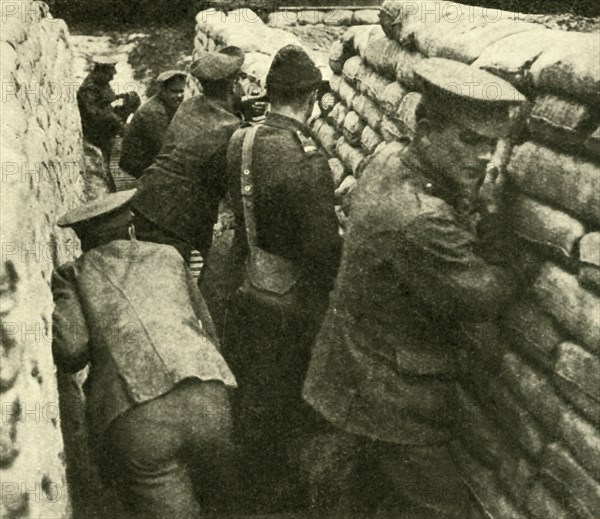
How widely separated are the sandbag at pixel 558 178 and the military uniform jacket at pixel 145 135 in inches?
143

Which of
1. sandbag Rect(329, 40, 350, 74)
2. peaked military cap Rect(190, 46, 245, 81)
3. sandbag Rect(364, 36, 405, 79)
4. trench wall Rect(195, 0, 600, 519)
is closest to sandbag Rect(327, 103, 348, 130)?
sandbag Rect(329, 40, 350, 74)

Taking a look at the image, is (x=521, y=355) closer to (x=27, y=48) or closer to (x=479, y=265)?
(x=479, y=265)

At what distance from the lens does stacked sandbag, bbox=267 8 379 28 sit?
43.7 feet

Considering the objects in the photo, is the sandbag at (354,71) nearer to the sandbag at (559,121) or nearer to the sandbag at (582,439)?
the sandbag at (559,121)

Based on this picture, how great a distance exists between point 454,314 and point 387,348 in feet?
1.30

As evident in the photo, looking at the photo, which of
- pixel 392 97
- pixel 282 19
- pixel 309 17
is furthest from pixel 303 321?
pixel 309 17

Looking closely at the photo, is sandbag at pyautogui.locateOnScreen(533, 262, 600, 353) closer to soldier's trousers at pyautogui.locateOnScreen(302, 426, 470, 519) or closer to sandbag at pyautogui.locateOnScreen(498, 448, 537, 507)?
sandbag at pyautogui.locateOnScreen(498, 448, 537, 507)

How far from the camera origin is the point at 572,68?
2559 millimetres

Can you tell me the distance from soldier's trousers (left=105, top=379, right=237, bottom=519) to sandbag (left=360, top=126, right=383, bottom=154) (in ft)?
6.86

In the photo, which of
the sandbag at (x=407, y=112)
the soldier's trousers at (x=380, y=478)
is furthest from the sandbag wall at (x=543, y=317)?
the sandbag at (x=407, y=112)

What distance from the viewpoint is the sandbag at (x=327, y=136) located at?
18.2 feet

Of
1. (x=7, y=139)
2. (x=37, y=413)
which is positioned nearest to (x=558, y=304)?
(x=37, y=413)

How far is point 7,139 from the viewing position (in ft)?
9.32

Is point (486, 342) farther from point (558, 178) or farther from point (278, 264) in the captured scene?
point (278, 264)
